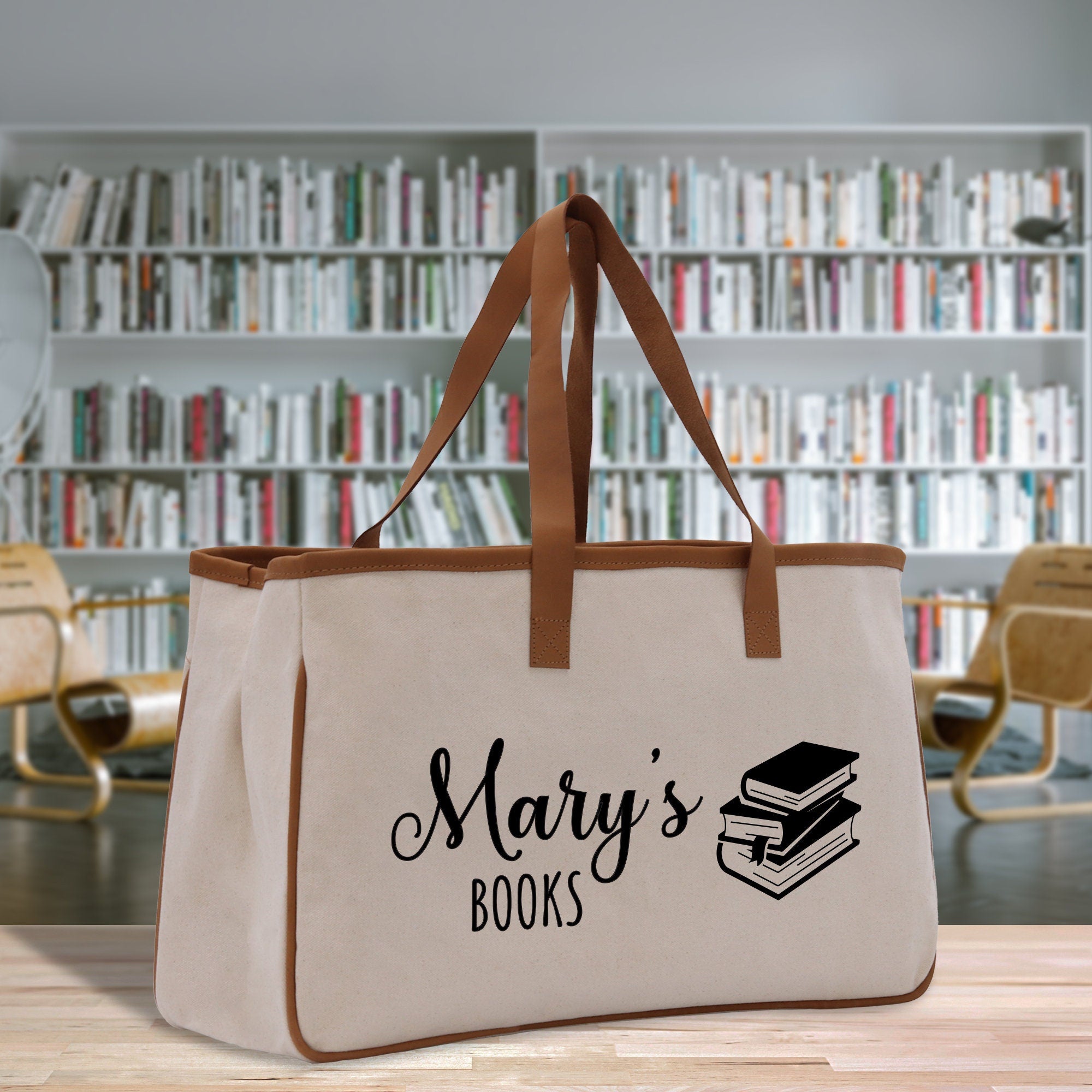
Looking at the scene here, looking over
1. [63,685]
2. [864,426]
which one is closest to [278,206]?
[63,685]

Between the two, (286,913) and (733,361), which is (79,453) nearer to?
(733,361)

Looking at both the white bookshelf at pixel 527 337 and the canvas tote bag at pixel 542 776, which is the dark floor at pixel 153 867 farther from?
the white bookshelf at pixel 527 337

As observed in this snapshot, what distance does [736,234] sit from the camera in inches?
166

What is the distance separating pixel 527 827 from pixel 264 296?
12.7ft

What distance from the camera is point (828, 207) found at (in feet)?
13.8

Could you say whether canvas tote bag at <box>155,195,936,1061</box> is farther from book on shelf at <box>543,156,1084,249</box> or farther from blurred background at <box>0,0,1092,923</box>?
book on shelf at <box>543,156,1084,249</box>

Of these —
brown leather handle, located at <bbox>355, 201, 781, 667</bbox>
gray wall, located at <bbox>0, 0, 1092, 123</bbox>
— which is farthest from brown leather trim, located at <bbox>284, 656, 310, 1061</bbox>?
gray wall, located at <bbox>0, 0, 1092, 123</bbox>

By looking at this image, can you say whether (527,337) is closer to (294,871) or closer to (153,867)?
(153,867)

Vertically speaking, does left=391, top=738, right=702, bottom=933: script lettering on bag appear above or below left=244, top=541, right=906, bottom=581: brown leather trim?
below

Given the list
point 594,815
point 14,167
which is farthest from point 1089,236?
point 14,167

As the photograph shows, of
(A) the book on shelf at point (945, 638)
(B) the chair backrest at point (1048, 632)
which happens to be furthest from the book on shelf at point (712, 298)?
(B) the chair backrest at point (1048, 632)

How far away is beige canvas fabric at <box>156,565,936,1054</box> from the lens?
2.12ft

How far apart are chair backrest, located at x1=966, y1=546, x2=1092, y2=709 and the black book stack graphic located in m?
2.27

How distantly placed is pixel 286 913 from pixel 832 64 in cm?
473
